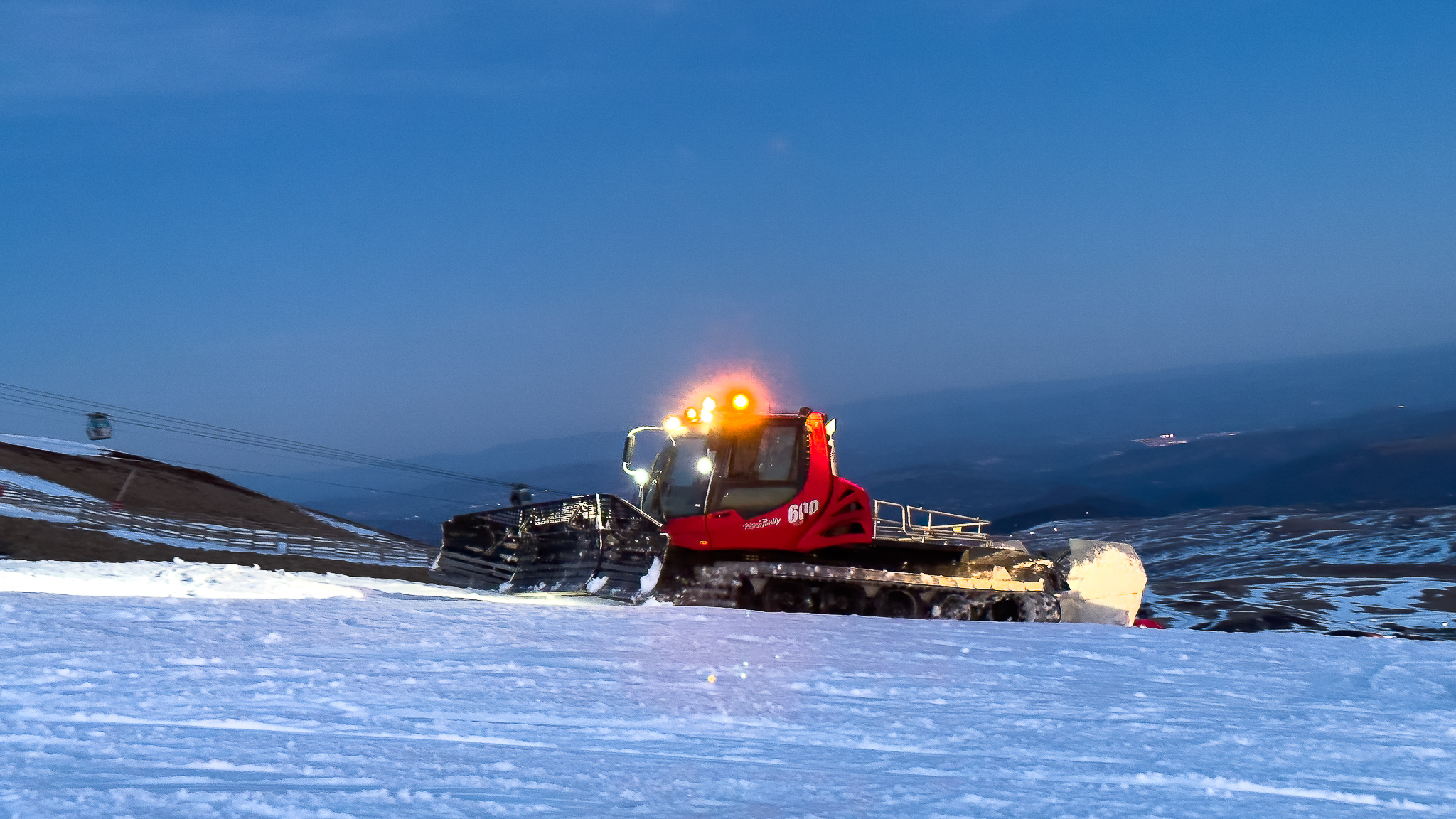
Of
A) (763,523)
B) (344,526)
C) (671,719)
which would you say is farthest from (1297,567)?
(671,719)

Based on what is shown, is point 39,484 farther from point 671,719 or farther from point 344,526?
point 671,719

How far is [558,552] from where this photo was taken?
50.0 feet

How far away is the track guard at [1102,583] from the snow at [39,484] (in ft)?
103

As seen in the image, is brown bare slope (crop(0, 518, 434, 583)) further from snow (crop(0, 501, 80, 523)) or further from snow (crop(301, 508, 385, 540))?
snow (crop(301, 508, 385, 540))

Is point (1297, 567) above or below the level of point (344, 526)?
below

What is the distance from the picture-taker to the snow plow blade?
552 inches

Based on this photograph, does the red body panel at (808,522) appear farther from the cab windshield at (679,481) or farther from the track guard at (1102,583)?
the track guard at (1102,583)

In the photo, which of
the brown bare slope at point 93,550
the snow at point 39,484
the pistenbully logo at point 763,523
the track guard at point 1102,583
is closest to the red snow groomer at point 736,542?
the pistenbully logo at point 763,523

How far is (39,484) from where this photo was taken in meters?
37.6

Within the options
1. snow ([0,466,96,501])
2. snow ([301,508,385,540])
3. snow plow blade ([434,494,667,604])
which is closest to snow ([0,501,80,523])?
snow ([0,466,96,501])

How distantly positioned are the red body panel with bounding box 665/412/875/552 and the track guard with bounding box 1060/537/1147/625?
4536 mm

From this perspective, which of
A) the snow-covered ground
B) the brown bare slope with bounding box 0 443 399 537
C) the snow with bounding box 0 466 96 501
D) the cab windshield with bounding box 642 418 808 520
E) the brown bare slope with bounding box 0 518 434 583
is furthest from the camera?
the snow-covered ground

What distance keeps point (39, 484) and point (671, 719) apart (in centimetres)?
3862

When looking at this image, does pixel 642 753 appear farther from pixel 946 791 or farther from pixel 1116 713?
pixel 1116 713
